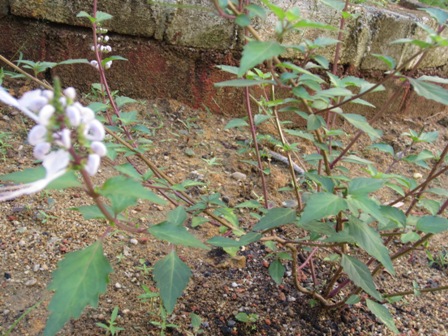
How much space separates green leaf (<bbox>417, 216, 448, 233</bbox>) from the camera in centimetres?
131

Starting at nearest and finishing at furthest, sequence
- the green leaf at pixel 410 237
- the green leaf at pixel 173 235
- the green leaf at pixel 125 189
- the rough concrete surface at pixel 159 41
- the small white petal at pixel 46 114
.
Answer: the small white petal at pixel 46 114 → the green leaf at pixel 125 189 → the green leaf at pixel 173 235 → the green leaf at pixel 410 237 → the rough concrete surface at pixel 159 41

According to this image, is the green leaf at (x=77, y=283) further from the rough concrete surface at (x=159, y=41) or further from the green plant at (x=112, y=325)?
the rough concrete surface at (x=159, y=41)

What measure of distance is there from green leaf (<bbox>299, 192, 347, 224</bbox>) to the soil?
668mm

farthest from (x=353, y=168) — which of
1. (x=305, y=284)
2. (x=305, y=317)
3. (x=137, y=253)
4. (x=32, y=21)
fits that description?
(x=32, y=21)

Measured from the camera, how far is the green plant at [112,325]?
1478mm

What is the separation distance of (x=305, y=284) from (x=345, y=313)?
19cm

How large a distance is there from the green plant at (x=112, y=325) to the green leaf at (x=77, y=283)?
0.53 meters

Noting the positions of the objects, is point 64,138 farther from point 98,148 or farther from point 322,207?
point 322,207

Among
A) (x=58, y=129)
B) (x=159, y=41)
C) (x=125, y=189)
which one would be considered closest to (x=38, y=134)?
(x=58, y=129)

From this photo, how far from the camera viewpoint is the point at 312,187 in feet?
7.48

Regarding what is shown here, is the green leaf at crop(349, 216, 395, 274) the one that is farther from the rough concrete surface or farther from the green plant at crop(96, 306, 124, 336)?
the rough concrete surface

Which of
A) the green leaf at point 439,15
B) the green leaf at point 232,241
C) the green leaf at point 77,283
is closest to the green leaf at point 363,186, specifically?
the green leaf at point 232,241

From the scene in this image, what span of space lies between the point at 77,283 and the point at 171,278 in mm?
316

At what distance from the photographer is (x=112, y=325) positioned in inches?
59.5
